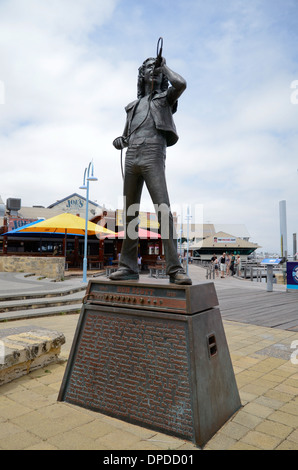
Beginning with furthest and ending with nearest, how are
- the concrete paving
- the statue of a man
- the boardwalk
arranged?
the boardwalk, the statue of a man, the concrete paving

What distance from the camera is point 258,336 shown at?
5.59 meters

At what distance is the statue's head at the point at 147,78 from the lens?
3.39 metres

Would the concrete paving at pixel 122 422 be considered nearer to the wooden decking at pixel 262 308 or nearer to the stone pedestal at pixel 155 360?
the stone pedestal at pixel 155 360

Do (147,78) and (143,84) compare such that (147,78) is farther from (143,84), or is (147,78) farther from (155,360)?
(155,360)

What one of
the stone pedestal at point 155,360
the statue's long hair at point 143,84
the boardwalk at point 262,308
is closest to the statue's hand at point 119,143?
the statue's long hair at point 143,84

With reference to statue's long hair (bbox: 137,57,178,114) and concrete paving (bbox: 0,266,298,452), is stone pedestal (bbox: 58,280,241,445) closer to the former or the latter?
concrete paving (bbox: 0,266,298,452)

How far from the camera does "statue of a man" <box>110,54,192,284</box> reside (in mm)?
3107

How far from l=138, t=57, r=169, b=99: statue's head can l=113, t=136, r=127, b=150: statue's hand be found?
1.61 ft

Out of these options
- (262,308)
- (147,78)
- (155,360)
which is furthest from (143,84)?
(262,308)

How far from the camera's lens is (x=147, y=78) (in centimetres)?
342

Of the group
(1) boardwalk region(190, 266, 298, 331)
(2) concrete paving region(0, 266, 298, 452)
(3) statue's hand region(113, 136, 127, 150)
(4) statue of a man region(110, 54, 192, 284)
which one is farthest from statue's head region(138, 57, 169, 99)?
(1) boardwalk region(190, 266, 298, 331)

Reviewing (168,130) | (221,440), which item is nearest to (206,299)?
(221,440)
